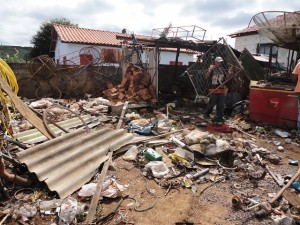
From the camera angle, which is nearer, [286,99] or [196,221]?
[196,221]

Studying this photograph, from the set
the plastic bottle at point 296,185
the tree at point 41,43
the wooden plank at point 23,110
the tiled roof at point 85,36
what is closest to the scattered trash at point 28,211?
the wooden plank at point 23,110

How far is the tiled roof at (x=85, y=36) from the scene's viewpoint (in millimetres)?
20062

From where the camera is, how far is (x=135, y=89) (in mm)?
10148

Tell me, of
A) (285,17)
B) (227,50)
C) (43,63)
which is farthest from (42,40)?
(285,17)

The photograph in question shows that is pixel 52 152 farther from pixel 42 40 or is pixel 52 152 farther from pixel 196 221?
pixel 42 40

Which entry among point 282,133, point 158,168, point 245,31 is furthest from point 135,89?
point 245,31

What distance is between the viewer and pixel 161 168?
421cm

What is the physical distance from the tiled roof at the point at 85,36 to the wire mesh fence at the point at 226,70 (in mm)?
11011

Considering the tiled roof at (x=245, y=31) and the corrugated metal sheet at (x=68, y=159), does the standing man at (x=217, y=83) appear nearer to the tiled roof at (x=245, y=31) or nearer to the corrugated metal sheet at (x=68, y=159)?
the corrugated metal sheet at (x=68, y=159)

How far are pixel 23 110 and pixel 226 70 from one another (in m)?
6.32

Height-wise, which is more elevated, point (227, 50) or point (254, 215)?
point (227, 50)

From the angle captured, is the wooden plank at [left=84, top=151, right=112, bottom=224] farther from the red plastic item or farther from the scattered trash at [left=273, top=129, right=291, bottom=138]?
the scattered trash at [left=273, top=129, right=291, bottom=138]

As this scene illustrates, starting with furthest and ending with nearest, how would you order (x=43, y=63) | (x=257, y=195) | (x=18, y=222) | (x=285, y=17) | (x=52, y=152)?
(x=43, y=63) → (x=285, y=17) → (x=52, y=152) → (x=257, y=195) → (x=18, y=222)

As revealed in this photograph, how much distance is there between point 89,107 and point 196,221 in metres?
6.61
